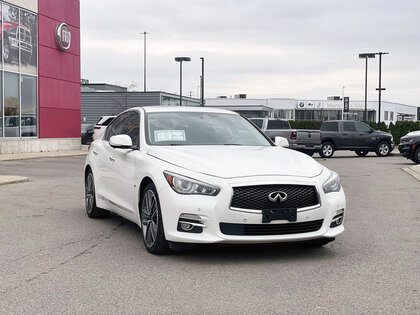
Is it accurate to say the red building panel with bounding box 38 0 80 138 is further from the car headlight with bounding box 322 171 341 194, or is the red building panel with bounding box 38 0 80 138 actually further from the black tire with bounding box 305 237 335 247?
the car headlight with bounding box 322 171 341 194

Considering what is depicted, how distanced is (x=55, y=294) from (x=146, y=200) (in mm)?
1791

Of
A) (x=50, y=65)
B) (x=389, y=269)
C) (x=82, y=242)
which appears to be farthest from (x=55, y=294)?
(x=50, y=65)

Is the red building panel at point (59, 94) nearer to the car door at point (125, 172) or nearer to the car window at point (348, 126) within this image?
the car window at point (348, 126)

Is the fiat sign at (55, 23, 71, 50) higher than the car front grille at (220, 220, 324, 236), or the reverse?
the fiat sign at (55, 23, 71, 50)

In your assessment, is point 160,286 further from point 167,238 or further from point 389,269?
point 389,269

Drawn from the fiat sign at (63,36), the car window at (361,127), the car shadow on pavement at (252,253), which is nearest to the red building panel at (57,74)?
the fiat sign at (63,36)

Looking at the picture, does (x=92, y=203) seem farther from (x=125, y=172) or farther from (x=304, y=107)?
(x=304, y=107)

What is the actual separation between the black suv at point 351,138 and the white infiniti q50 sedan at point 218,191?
22.4 meters

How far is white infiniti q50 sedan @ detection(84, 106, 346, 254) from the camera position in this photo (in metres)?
5.70

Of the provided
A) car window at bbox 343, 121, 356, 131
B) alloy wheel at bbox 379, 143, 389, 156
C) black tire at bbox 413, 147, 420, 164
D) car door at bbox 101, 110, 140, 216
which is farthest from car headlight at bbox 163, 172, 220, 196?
alloy wheel at bbox 379, 143, 389, 156

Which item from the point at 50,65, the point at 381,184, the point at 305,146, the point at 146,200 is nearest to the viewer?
the point at 146,200

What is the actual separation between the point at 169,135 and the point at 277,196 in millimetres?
1883

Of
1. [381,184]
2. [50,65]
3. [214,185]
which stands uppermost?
[50,65]

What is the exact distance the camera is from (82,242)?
22.9 feet
